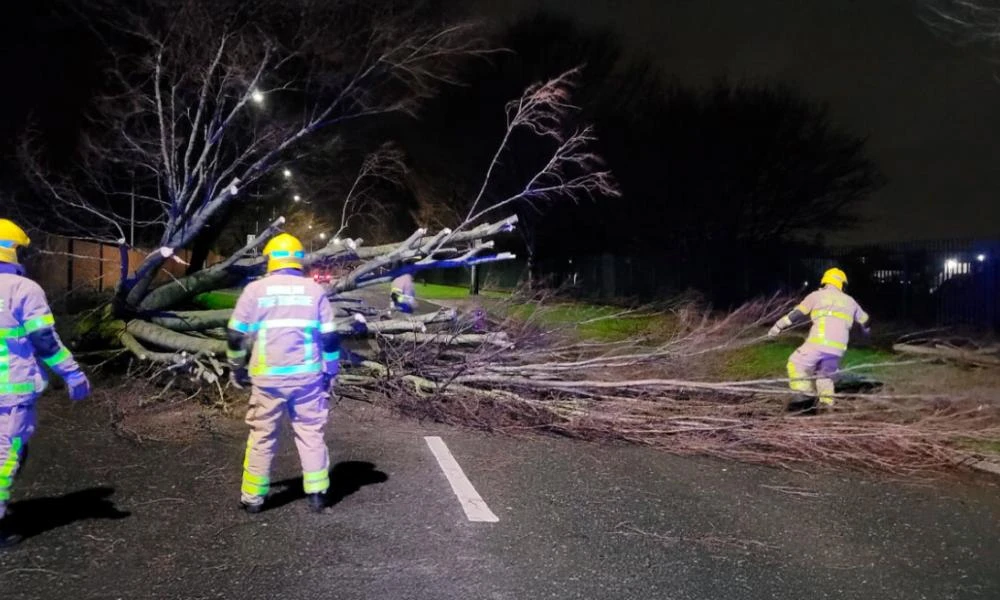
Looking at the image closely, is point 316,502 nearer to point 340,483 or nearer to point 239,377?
point 340,483

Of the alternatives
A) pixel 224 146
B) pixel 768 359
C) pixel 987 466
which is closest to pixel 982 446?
pixel 987 466

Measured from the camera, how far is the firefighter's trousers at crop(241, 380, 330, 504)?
174 inches

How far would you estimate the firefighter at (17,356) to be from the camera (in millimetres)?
3918

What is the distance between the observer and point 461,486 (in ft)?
17.1

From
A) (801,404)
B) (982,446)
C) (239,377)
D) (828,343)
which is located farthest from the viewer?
(828,343)

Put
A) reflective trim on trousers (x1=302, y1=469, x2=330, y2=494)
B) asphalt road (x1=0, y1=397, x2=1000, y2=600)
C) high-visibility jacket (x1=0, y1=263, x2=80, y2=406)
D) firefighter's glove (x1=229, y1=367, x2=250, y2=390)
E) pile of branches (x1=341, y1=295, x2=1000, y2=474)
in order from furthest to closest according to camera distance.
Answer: pile of branches (x1=341, y1=295, x2=1000, y2=474) → firefighter's glove (x1=229, y1=367, x2=250, y2=390) → reflective trim on trousers (x1=302, y1=469, x2=330, y2=494) → high-visibility jacket (x1=0, y1=263, x2=80, y2=406) → asphalt road (x1=0, y1=397, x2=1000, y2=600)

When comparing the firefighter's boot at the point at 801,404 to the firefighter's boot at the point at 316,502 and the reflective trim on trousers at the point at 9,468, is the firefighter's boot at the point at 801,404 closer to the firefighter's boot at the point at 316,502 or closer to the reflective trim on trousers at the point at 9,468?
the firefighter's boot at the point at 316,502

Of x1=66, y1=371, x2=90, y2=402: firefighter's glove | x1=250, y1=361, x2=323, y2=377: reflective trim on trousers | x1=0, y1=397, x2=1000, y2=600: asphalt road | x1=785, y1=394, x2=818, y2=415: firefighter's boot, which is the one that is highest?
x1=250, y1=361, x2=323, y2=377: reflective trim on trousers

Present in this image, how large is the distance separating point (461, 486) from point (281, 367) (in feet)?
Result: 5.26

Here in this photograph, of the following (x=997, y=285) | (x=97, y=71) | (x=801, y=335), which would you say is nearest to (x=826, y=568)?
(x=801, y=335)

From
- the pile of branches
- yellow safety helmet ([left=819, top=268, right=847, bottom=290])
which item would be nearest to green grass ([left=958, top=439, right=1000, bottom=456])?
the pile of branches

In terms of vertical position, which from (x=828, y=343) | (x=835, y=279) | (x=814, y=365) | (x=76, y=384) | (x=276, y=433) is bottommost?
(x=276, y=433)

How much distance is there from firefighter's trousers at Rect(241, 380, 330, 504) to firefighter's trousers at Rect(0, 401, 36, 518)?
1.17m

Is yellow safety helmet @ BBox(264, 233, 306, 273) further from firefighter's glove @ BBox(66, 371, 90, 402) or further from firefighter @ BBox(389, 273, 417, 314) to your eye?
firefighter @ BBox(389, 273, 417, 314)
